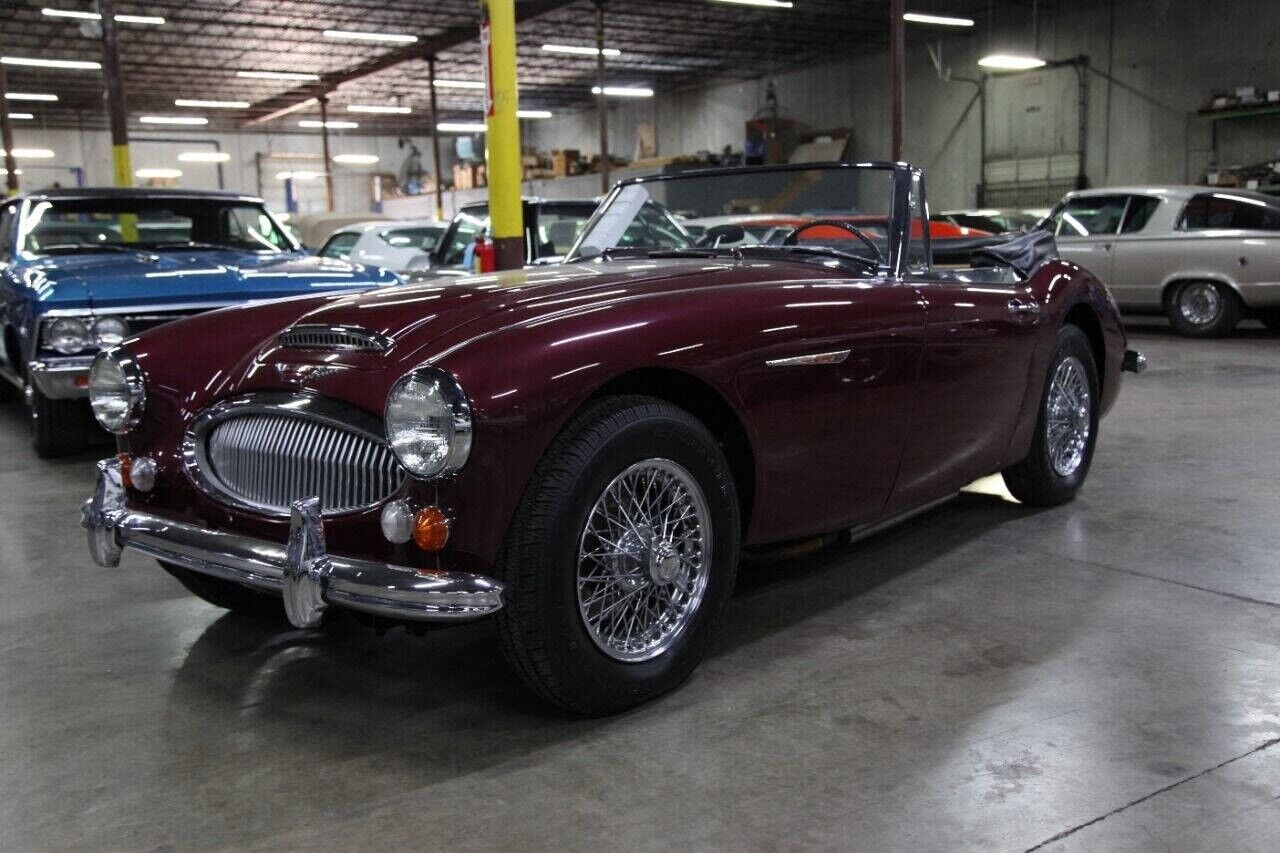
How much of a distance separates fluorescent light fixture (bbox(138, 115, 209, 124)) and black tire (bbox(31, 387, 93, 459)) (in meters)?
29.8

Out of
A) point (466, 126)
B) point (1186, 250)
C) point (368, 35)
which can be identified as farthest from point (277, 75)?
point (1186, 250)

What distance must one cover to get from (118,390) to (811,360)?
181 cm

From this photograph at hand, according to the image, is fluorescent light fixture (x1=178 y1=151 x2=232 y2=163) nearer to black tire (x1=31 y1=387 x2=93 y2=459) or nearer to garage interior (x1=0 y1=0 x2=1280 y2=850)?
garage interior (x1=0 y1=0 x2=1280 y2=850)

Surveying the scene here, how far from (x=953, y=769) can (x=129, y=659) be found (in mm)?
2181

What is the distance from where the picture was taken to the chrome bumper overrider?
223cm

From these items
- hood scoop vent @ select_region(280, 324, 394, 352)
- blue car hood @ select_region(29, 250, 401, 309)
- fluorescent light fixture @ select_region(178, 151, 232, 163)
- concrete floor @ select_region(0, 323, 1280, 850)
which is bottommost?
concrete floor @ select_region(0, 323, 1280, 850)

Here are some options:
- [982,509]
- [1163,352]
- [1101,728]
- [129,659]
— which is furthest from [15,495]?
[1163,352]

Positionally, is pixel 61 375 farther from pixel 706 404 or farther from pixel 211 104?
pixel 211 104

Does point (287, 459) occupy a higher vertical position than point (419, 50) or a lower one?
lower

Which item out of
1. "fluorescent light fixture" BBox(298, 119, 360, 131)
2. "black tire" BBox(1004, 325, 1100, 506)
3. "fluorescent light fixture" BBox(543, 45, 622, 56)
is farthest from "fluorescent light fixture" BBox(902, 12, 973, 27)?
"fluorescent light fixture" BBox(298, 119, 360, 131)

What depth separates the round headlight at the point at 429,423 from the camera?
2271 millimetres

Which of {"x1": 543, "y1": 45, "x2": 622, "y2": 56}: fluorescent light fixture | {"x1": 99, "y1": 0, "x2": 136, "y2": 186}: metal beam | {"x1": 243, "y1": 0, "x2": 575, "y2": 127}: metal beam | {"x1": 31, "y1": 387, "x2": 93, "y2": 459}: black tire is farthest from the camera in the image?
{"x1": 543, "y1": 45, "x2": 622, "y2": 56}: fluorescent light fixture

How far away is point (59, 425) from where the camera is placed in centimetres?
600

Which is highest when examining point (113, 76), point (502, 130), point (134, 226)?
point (113, 76)
